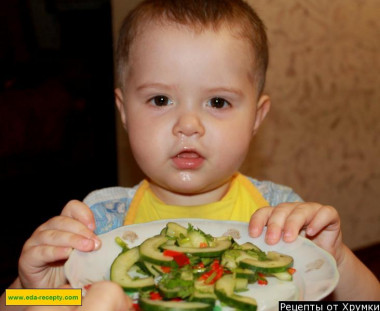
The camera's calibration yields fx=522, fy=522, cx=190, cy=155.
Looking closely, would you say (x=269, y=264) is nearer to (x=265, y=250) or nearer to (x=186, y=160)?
(x=265, y=250)

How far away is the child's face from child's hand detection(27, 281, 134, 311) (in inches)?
20.7

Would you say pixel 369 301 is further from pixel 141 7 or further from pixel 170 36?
pixel 141 7

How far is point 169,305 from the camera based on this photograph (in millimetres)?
776

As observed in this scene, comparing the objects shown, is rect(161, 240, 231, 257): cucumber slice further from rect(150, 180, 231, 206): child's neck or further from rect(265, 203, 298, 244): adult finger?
rect(150, 180, 231, 206): child's neck

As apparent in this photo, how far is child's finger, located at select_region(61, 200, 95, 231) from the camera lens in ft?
3.50

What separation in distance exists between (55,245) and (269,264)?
41cm

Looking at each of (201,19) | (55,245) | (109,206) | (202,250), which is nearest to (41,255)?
(55,245)

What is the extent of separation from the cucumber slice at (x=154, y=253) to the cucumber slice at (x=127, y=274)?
0.06 feet

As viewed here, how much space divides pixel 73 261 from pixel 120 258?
8 cm

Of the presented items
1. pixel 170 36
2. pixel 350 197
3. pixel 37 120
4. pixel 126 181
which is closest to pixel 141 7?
pixel 170 36

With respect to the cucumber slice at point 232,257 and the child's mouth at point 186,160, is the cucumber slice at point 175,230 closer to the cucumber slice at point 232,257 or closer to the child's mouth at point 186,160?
the cucumber slice at point 232,257

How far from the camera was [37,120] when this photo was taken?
4203mm

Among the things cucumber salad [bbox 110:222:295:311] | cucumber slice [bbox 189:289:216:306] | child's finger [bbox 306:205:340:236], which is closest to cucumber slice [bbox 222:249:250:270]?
cucumber salad [bbox 110:222:295:311]

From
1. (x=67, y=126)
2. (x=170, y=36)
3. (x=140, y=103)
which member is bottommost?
(x=67, y=126)
